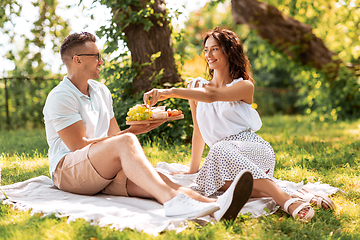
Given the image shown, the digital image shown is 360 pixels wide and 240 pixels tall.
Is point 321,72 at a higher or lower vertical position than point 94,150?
higher

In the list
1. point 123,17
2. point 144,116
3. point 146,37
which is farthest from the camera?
point 146,37

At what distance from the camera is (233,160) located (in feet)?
8.74

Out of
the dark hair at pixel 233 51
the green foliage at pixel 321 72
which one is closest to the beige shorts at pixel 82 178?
the dark hair at pixel 233 51

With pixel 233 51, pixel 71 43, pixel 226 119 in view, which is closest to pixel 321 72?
pixel 233 51

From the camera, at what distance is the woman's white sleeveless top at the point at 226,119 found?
315cm

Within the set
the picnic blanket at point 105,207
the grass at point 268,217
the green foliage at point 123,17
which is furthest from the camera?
the green foliage at point 123,17

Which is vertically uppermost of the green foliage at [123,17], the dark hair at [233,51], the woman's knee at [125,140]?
the green foliage at [123,17]

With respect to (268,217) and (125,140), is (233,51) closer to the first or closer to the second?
(125,140)

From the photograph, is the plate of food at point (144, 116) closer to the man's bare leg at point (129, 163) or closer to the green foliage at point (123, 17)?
the man's bare leg at point (129, 163)

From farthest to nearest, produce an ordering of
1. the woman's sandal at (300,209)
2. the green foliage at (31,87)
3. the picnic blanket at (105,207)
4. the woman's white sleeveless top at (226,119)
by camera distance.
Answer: the green foliage at (31,87)
the woman's white sleeveless top at (226,119)
the woman's sandal at (300,209)
the picnic blanket at (105,207)

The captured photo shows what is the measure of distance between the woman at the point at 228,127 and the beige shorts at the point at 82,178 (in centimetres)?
69

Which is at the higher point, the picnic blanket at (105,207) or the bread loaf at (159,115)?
the bread loaf at (159,115)

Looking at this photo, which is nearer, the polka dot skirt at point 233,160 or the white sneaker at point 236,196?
the white sneaker at point 236,196

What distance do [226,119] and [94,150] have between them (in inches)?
52.1
